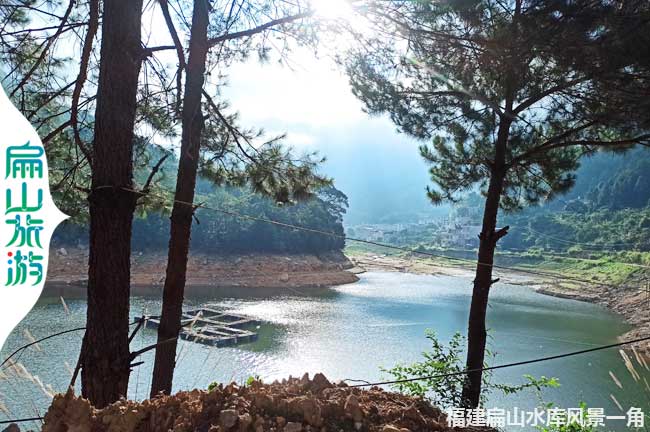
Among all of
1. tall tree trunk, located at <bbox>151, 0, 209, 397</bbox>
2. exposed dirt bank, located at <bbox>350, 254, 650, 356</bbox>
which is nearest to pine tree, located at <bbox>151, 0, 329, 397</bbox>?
tall tree trunk, located at <bbox>151, 0, 209, 397</bbox>

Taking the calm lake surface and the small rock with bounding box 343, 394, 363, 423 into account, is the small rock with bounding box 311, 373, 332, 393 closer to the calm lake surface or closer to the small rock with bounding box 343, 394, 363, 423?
the small rock with bounding box 343, 394, 363, 423

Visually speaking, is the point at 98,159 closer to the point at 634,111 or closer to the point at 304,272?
the point at 634,111

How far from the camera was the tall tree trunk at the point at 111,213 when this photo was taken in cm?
146

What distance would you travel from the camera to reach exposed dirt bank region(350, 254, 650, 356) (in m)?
16.1

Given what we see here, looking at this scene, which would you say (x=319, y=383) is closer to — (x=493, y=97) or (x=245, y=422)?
(x=245, y=422)

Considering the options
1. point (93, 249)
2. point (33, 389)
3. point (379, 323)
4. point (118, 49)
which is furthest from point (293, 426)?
point (379, 323)

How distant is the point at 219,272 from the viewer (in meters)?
24.0

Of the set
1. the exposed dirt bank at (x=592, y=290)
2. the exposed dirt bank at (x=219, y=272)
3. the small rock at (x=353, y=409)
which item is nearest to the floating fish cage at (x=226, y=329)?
the exposed dirt bank at (x=219, y=272)

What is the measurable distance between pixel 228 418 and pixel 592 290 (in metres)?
24.3

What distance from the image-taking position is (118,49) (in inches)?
60.3

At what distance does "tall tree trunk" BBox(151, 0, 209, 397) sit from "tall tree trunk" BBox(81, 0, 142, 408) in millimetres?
737

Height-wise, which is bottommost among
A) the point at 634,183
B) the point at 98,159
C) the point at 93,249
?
the point at 93,249

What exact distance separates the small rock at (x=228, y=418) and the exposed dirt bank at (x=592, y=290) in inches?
325

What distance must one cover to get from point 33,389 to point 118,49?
716cm
